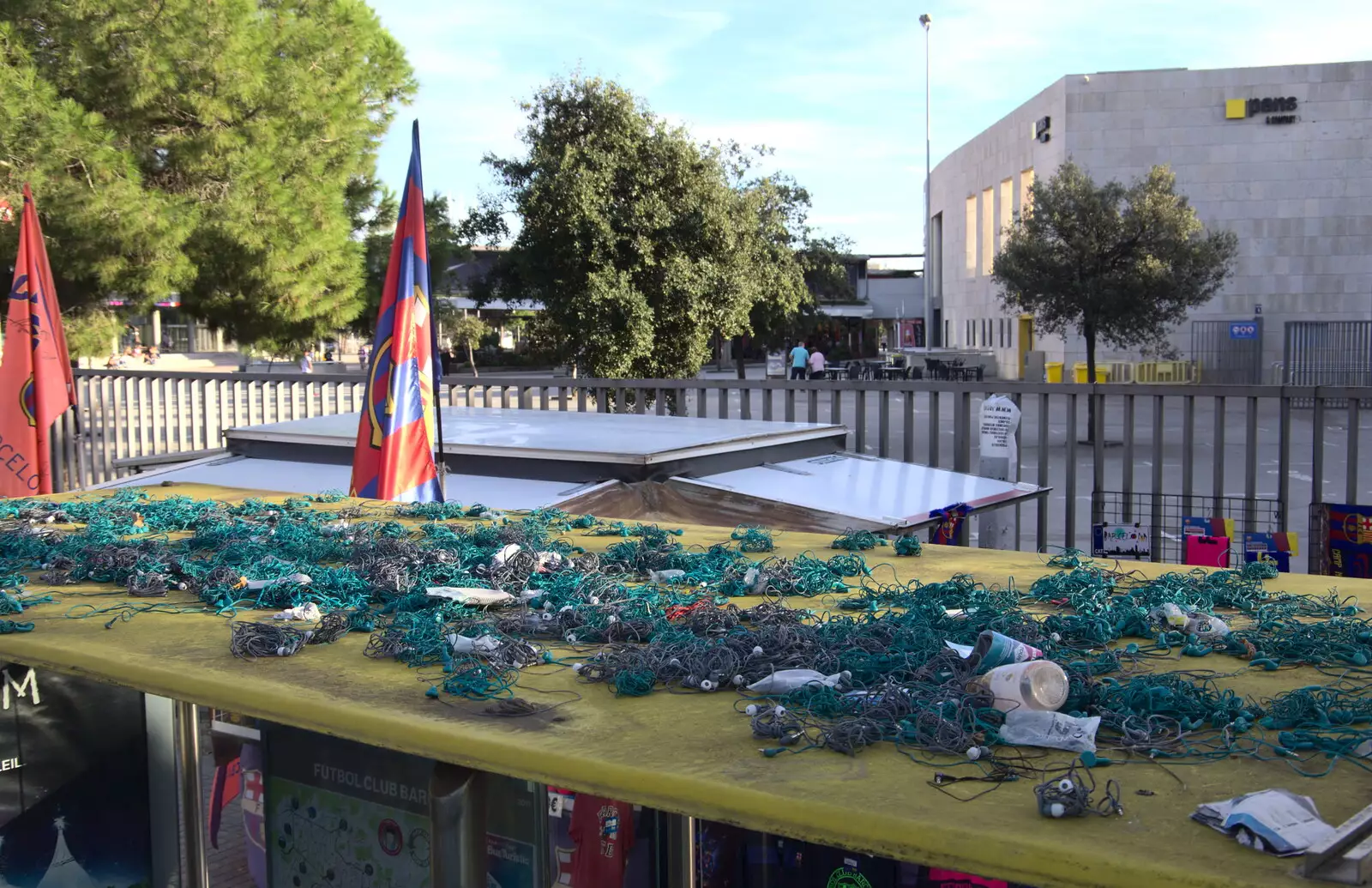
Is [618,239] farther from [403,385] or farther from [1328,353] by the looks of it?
[1328,353]

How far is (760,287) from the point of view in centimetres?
2045

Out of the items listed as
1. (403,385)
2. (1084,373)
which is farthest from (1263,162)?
(403,385)

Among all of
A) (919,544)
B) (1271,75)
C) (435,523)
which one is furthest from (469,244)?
(1271,75)

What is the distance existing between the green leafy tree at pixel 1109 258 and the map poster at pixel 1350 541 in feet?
53.2

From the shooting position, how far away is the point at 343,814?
10.9ft

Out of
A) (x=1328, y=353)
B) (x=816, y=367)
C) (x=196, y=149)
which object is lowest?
(x=816, y=367)

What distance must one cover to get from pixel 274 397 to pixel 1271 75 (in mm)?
31461

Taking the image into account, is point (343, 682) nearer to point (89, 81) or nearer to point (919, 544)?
point (919, 544)

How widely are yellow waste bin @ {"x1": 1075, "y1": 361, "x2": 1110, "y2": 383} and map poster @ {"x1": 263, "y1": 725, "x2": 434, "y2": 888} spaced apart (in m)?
26.7

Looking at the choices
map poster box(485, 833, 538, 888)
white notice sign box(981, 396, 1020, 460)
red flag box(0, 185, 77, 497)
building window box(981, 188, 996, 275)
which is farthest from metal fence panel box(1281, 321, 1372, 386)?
map poster box(485, 833, 538, 888)

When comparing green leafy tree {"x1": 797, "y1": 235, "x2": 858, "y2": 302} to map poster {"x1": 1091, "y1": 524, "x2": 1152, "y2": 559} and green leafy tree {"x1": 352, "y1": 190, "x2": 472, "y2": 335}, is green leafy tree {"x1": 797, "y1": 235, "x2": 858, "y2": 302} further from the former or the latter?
map poster {"x1": 1091, "y1": 524, "x2": 1152, "y2": 559}

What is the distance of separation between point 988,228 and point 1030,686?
4679cm

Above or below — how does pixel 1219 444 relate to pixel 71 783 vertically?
above

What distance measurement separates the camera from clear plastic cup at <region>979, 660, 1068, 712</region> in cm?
207
